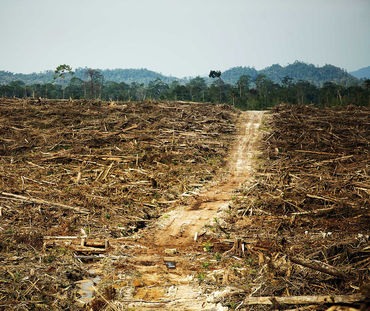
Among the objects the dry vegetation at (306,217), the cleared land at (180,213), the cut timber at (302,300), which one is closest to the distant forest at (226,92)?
the cleared land at (180,213)

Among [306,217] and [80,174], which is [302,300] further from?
[80,174]

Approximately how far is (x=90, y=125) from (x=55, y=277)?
12.7m

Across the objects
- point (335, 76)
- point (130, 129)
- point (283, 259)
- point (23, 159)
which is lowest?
point (283, 259)

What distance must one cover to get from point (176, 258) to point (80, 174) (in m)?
6.14

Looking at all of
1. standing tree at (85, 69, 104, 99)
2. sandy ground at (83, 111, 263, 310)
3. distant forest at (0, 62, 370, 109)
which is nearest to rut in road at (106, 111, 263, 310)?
sandy ground at (83, 111, 263, 310)

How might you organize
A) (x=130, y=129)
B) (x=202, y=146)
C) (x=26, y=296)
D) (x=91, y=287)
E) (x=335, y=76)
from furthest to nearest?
1. (x=335, y=76)
2. (x=130, y=129)
3. (x=202, y=146)
4. (x=91, y=287)
5. (x=26, y=296)

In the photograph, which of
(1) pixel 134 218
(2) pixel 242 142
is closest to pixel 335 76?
(2) pixel 242 142

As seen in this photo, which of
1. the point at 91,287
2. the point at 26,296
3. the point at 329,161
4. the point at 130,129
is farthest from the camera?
the point at 130,129

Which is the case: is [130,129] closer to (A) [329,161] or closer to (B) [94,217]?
(B) [94,217]

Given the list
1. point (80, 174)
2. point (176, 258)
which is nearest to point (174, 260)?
point (176, 258)

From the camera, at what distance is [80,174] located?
11078 mm

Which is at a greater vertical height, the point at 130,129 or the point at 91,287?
the point at 130,129

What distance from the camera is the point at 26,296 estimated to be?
15.3 feet

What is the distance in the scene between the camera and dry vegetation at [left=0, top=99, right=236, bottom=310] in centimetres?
560
